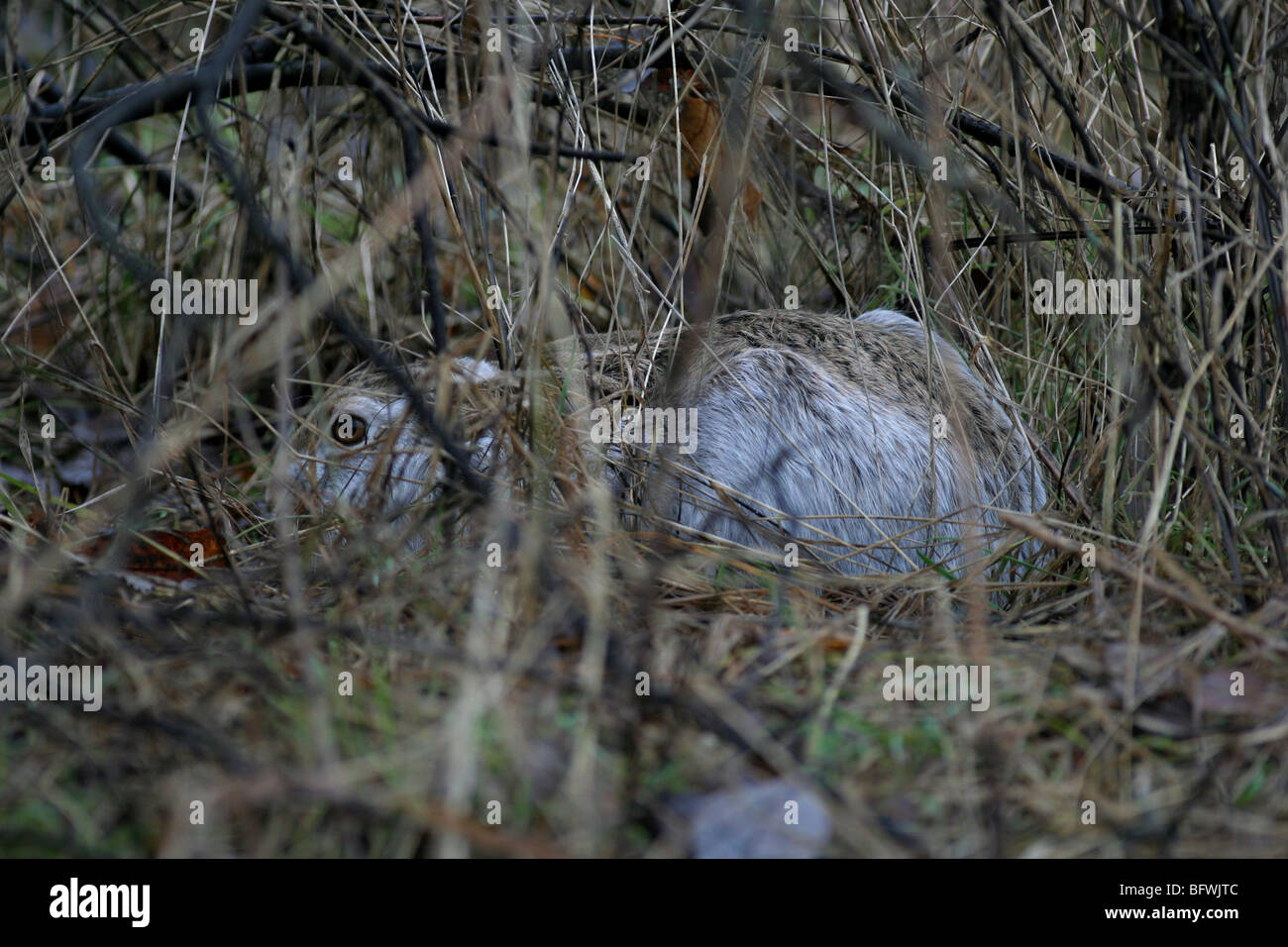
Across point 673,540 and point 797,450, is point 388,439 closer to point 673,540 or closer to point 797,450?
point 673,540

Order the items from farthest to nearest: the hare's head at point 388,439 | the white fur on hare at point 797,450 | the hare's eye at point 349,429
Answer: the hare's eye at point 349,429
the white fur on hare at point 797,450
the hare's head at point 388,439

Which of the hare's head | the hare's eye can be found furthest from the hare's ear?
the hare's eye

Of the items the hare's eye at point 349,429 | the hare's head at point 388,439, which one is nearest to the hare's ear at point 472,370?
the hare's head at point 388,439

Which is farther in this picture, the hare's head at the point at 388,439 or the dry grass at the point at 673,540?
the hare's head at the point at 388,439

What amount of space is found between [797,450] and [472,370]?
2.49 ft

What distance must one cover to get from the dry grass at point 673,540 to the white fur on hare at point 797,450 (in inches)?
6.0

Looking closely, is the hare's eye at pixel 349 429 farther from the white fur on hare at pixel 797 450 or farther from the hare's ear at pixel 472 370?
the hare's ear at pixel 472 370

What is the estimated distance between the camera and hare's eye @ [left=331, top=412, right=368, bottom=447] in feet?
8.73

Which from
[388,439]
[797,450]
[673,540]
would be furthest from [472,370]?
[797,450]

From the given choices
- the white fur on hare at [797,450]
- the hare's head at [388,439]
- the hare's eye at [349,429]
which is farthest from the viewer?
the hare's eye at [349,429]

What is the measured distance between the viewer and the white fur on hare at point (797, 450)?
7.87ft

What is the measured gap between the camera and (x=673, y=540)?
223cm

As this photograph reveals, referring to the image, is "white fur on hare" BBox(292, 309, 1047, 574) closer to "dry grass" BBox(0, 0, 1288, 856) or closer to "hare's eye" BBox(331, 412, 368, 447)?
"hare's eye" BBox(331, 412, 368, 447)

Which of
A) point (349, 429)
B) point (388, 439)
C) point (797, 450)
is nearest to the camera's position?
point (388, 439)
